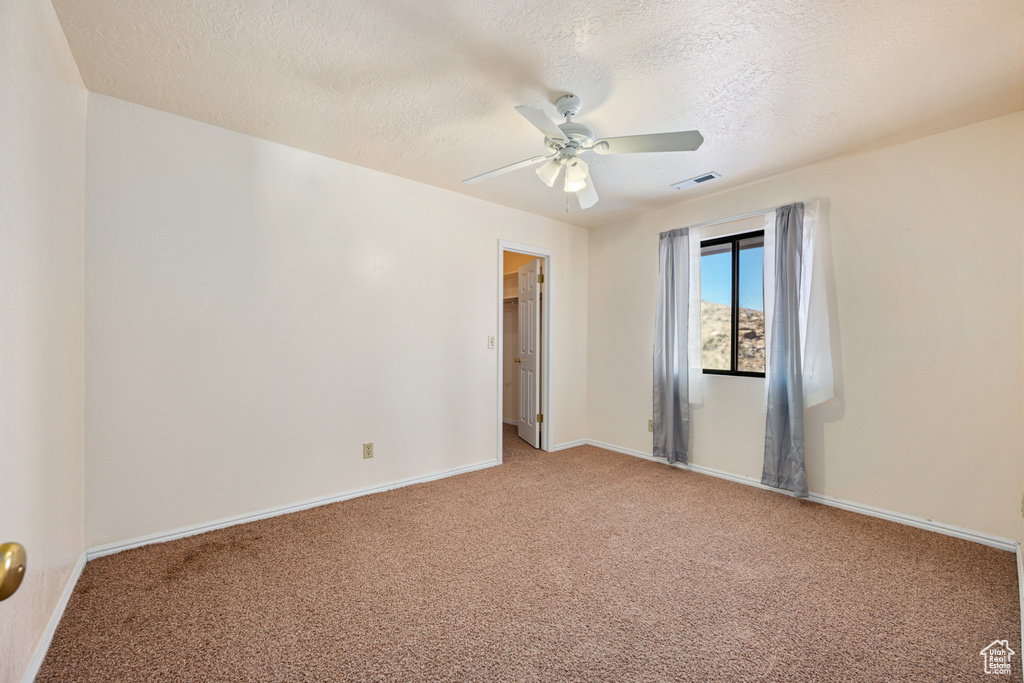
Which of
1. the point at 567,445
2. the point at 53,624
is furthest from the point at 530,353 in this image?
the point at 53,624

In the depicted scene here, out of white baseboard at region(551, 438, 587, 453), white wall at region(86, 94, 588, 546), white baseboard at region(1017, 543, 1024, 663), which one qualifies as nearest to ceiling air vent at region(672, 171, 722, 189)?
white wall at region(86, 94, 588, 546)

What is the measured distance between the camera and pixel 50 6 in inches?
65.1

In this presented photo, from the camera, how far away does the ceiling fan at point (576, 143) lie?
203 cm

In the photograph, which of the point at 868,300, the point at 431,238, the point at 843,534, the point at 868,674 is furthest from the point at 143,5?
the point at 843,534

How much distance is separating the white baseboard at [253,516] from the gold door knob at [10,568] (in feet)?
7.91

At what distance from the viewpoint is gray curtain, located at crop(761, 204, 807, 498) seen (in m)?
3.12

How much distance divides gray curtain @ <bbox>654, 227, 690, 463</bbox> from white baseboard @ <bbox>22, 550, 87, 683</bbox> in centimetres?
394

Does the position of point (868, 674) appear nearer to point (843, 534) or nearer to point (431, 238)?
point (843, 534)

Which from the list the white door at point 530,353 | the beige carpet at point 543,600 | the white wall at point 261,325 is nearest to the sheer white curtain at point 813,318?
the beige carpet at point 543,600

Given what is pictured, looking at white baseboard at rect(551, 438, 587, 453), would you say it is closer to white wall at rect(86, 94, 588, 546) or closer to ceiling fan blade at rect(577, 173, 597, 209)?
white wall at rect(86, 94, 588, 546)

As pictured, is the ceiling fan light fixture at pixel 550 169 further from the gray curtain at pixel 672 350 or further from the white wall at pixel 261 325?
the gray curtain at pixel 672 350

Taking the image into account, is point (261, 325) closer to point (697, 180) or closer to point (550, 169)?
point (550, 169)

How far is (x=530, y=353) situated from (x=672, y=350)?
150cm

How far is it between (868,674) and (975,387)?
1.97 metres
